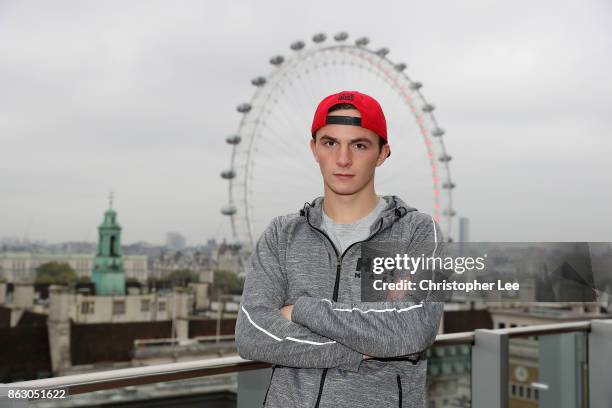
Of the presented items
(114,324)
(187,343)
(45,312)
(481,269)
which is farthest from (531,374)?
(45,312)

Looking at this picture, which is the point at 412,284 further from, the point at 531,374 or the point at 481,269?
the point at 531,374

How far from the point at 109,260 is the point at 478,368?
199 ft

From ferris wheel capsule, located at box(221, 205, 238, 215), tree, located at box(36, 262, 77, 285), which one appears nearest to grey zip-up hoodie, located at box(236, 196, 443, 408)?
ferris wheel capsule, located at box(221, 205, 238, 215)

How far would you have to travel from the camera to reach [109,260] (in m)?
60.7

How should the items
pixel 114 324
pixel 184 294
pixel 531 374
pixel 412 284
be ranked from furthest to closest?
1. pixel 184 294
2. pixel 114 324
3. pixel 531 374
4. pixel 412 284

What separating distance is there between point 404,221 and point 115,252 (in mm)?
61680

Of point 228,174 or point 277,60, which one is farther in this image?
point 277,60

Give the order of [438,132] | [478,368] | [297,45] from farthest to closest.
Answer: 1. [438,132]
2. [297,45]
3. [478,368]

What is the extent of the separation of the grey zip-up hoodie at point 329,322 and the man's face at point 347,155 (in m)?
0.09

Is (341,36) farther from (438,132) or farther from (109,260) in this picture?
(109,260)

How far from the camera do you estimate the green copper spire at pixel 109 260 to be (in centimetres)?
5623

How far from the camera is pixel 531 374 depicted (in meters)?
2.97

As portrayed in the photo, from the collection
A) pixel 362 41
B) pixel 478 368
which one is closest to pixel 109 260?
pixel 362 41

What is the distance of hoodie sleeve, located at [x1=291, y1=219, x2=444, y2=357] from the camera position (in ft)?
4.39
